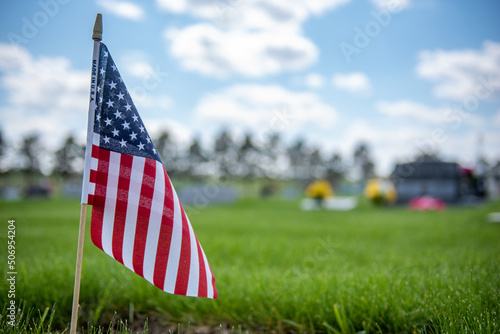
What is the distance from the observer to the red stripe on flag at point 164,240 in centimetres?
213

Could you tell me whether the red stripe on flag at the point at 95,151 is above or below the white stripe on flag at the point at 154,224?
above

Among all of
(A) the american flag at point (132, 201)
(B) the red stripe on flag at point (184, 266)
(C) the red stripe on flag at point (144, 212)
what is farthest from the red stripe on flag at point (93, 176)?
(B) the red stripe on flag at point (184, 266)

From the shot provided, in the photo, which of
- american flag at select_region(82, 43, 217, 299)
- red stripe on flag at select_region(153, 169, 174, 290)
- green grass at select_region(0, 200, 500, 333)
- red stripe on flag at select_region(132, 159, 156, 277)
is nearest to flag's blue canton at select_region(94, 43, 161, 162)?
american flag at select_region(82, 43, 217, 299)

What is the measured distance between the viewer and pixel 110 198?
6.89ft

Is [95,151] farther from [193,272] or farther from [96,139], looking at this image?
[193,272]

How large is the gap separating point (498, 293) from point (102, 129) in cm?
319

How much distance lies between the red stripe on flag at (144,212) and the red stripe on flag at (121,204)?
9cm

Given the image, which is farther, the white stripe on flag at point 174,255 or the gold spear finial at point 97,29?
the white stripe on flag at point 174,255

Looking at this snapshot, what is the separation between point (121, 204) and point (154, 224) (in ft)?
0.78

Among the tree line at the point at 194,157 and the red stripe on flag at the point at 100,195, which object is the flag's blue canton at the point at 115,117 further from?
the tree line at the point at 194,157

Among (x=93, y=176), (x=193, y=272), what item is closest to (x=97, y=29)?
(x=93, y=176)

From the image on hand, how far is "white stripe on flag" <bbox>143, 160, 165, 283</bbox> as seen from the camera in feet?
6.95

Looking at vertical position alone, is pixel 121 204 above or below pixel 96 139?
below

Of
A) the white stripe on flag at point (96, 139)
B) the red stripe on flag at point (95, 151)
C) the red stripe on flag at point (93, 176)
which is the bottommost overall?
the red stripe on flag at point (93, 176)
